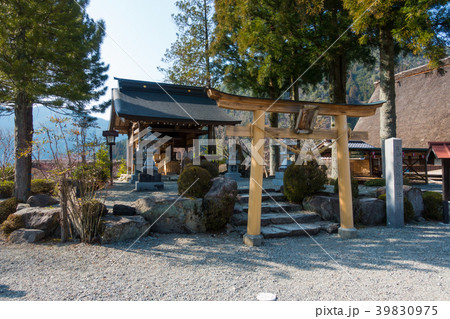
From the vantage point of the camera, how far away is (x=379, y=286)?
2.99m

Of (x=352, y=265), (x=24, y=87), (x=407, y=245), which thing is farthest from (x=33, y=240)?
(x=407, y=245)

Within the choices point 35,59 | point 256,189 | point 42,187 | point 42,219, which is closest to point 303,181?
point 256,189

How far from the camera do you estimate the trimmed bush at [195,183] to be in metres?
5.54

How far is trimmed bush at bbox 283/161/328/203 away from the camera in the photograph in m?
6.38

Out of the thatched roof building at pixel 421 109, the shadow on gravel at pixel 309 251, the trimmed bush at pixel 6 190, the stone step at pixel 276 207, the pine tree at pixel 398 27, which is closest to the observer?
the shadow on gravel at pixel 309 251

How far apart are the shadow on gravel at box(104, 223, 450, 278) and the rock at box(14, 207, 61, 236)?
133cm

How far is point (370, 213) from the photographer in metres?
5.88

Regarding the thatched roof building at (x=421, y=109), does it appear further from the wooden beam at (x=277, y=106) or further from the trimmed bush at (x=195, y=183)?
the trimmed bush at (x=195, y=183)

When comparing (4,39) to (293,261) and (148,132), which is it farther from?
(293,261)

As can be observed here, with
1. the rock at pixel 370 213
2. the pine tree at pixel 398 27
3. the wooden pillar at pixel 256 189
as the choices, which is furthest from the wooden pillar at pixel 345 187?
the pine tree at pixel 398 27

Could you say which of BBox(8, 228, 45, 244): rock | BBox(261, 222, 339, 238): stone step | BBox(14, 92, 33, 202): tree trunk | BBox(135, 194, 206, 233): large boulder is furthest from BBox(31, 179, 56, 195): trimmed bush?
BBox(261, 222, 339, 238): stone step

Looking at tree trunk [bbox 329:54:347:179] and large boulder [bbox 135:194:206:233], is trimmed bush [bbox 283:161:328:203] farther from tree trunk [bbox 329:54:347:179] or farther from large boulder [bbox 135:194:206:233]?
tree trunk [bbox 329:54:347:179]

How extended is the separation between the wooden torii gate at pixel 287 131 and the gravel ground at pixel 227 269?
15.8 inches

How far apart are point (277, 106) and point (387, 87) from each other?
4908 mm
